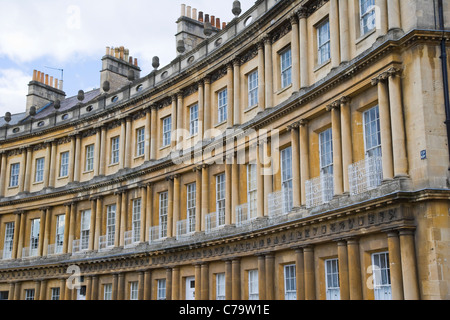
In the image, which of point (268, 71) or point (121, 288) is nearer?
point (268, 71)

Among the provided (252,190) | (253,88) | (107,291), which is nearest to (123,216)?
(107,291)

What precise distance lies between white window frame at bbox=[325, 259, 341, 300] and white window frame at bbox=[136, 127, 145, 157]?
13890 mm

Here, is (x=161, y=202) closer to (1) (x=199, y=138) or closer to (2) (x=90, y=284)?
(1) (x=199, y=138)

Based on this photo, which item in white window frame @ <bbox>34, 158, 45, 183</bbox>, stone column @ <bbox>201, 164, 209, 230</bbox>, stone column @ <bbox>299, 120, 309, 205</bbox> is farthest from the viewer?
white window frame @ <bbox>34, 158, 45, 183</bbox>

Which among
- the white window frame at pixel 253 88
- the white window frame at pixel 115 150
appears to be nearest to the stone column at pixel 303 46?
the white window frame at pixel 253 88

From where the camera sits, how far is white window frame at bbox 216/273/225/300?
23281 millimetres

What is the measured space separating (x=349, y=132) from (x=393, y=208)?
3.10m

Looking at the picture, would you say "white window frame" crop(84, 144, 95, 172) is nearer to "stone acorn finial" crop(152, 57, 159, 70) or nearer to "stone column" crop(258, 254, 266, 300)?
"stone acorn finial" crop(152, 57, 159, 70)

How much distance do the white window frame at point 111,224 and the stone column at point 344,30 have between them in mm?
16449

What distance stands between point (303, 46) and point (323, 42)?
29.1 inches

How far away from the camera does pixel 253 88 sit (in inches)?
915

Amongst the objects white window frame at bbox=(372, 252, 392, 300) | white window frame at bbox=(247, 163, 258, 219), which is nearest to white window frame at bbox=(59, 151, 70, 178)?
white window frame at bbox=(247, 163, 258, 219)

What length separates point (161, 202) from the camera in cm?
2795

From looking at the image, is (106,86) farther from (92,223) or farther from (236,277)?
(236,277)
